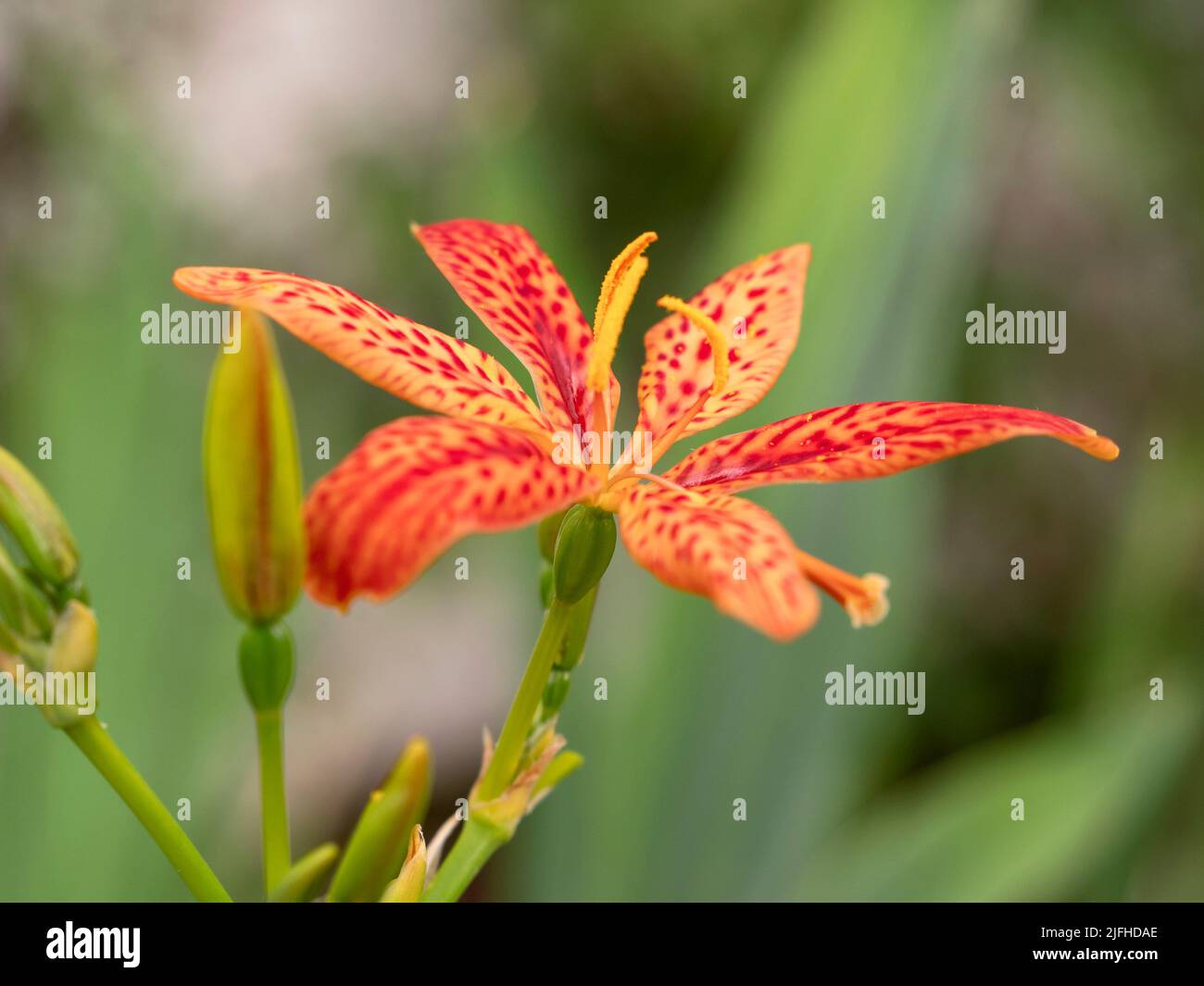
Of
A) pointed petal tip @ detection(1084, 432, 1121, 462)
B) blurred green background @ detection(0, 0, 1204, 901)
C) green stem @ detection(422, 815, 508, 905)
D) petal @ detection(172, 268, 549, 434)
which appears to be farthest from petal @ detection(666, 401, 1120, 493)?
blurred green background @ detection(0, 0, 1204, 901)

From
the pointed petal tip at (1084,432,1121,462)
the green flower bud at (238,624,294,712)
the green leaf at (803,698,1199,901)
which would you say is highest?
the pointed petal tip at (1084,432,1121,462)

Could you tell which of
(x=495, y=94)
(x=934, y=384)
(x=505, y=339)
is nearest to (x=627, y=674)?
(x=934, y=384)

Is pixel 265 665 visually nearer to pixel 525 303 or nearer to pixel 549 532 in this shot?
pixel 549 532

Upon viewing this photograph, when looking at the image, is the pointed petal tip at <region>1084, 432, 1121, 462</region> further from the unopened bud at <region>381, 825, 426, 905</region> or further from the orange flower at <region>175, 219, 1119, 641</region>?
the unopened bud at <region>381, 825, 426, 905</region>

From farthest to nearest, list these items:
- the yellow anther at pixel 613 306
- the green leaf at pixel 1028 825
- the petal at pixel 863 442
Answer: the green leaf at pixel 1028 825 → the yellow anther at pixel 613 306 → the petal at pixel 863 442

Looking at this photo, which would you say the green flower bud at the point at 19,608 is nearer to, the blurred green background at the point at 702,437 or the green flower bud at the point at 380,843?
the green flower bud at the point at 380,843

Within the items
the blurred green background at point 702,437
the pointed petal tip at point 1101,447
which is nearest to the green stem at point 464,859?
the pointed petal tip at point 1101,447
